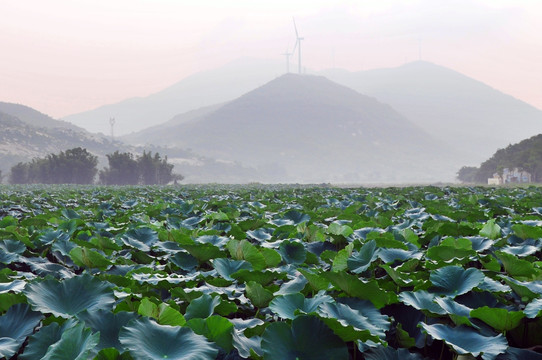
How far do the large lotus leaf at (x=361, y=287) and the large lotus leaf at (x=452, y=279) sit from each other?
14.9 inches

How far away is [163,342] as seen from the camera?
161cm

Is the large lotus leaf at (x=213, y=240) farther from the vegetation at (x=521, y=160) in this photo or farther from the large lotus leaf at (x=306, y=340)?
the vegetation at (x=521, y=160)

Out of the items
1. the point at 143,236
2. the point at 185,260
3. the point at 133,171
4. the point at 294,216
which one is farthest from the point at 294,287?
the point at 133,171

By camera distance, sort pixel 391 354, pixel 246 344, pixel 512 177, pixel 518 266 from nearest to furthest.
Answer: pixel 246 344
pixel 391 354
pixel 518 266
pixel 512 177

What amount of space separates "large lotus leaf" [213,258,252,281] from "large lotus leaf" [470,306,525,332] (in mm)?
1266

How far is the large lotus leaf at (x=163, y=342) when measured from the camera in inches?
60.0

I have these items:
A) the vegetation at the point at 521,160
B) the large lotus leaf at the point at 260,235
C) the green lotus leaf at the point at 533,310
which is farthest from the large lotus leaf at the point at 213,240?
the vegetation at the point at 521,160

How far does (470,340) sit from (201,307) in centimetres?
98

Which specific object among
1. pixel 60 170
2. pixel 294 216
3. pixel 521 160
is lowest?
pixel 294 216

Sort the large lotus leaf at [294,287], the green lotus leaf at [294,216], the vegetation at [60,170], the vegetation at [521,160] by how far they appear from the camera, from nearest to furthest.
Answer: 1. the large lotus leaf at [294,287]
2. the green lotus leaf at [294,216]
3. the vegetation at [521,160]
4. the vegetation at [60,170]

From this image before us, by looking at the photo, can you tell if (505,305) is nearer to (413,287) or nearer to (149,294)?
(413,287)

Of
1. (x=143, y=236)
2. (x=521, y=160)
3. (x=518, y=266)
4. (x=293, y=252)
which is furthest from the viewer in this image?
(x=521, y=160)

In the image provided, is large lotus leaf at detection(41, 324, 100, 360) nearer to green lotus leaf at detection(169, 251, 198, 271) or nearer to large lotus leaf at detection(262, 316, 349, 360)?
large lotus leaf at detection(262, 316, 349, 360)

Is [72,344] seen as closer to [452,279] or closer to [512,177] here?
[452,279]
